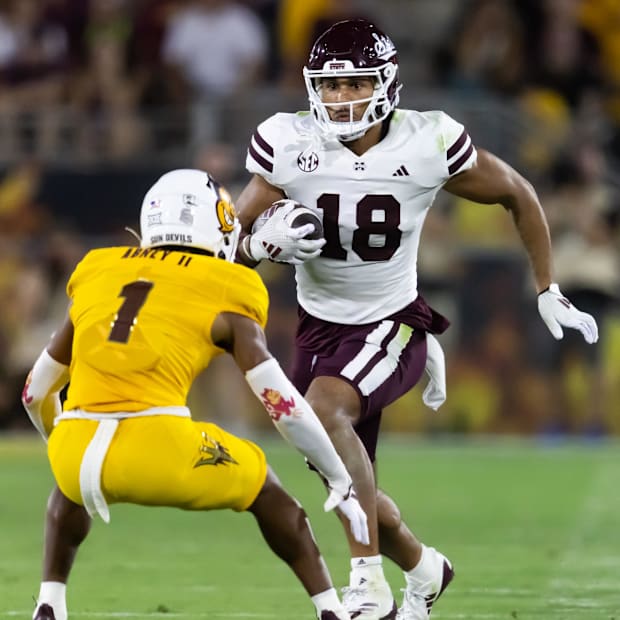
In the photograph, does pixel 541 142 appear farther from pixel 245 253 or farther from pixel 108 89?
pixel 245 253

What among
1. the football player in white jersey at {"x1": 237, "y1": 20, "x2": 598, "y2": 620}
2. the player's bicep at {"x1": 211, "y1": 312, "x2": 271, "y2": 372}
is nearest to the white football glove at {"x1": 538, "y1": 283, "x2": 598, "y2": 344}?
the football player in white jersey at {"x1": 237, "y1": 20, "x2": 598, "y2": 620}

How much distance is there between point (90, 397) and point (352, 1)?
10130mm

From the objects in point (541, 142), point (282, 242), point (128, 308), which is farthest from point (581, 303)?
point (128, 308)

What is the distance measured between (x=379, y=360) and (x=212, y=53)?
823 centimetres

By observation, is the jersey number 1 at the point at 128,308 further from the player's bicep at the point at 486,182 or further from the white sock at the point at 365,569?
the player's bicep at the point at 486,182

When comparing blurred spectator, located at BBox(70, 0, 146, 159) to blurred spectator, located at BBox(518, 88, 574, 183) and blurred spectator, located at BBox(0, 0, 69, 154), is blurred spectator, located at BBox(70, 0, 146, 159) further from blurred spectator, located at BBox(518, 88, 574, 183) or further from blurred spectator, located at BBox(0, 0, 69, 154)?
blurred spectator, located at BBox(518, 88, 574, 183)

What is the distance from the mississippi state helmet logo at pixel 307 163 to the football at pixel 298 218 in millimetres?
171

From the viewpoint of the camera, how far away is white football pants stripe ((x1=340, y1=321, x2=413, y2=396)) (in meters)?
5.40

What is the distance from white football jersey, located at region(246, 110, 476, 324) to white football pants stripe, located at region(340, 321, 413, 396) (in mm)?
72

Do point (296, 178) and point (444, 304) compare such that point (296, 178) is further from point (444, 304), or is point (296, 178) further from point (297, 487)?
point (444, 304)

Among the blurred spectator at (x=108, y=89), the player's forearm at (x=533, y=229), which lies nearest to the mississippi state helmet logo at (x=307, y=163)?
the player's forearm at (x=533, y=229)

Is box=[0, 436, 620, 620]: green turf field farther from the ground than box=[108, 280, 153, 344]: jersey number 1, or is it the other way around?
box=[108, 280, 153, 344]: jersey number 1

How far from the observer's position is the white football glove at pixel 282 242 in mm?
5246

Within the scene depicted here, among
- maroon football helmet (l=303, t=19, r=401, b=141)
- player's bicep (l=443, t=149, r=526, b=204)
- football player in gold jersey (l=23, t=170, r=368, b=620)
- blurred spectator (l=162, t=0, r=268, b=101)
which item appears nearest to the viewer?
football player in gold jersey (l=23, t=170, r=368, b=620)
